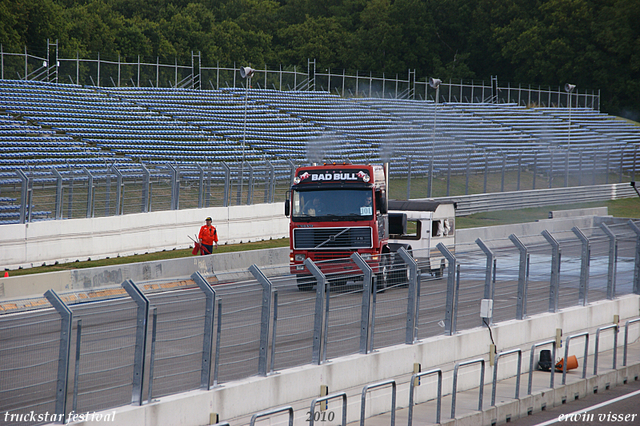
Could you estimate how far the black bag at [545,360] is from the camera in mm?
12355

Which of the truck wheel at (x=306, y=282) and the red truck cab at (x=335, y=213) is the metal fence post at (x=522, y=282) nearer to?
the truck wheel at (x=306, y=282)

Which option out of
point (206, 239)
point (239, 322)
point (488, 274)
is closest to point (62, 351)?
point (239, 322)

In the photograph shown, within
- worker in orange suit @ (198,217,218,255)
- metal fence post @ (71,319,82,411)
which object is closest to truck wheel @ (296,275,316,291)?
metal fence post @ (71,319,82,411)

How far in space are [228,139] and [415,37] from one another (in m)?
54.7

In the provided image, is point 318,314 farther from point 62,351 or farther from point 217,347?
point 62,351

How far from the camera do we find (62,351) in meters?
6.53

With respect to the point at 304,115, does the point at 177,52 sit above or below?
above

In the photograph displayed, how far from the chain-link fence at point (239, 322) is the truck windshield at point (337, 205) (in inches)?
208

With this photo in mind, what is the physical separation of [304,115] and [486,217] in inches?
783

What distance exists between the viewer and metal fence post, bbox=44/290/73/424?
21.2 ft

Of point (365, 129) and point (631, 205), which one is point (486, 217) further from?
point (365, 129)

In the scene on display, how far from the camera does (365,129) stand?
50.4 m

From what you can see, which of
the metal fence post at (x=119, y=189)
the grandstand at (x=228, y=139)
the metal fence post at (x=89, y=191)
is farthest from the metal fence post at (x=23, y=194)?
the metal fence post at (x=119, y=189)

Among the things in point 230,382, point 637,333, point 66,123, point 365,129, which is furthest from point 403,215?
point 365,129
